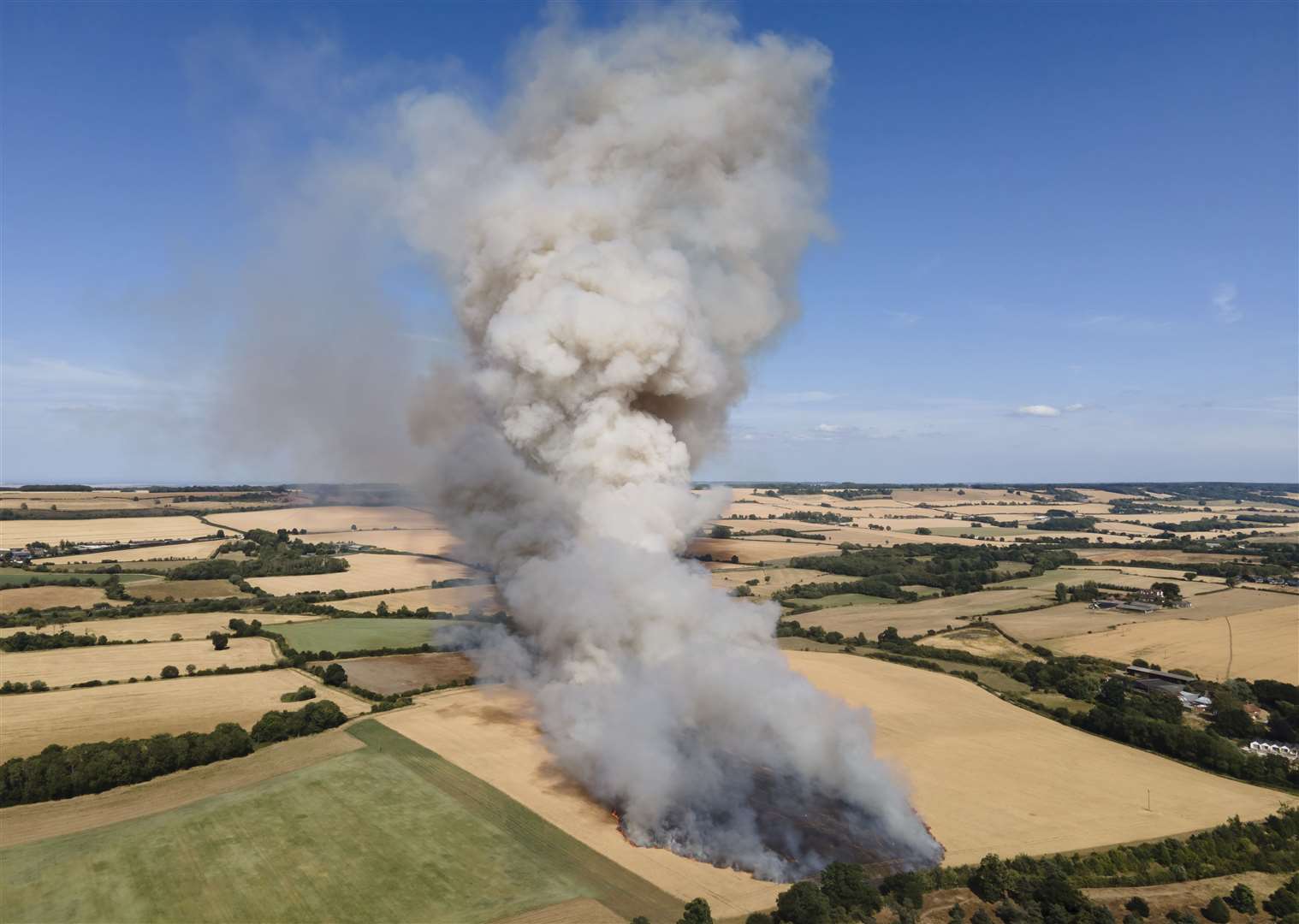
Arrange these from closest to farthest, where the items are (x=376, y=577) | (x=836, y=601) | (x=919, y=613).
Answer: (x=919, y=613) < (x=376, y=577) < (x=836, y=601)

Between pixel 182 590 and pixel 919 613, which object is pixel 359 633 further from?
pixel 919 613

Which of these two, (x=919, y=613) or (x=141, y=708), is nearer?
(x=141, y=708)

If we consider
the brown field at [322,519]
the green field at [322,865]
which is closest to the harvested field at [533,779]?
the green field at [322,865]

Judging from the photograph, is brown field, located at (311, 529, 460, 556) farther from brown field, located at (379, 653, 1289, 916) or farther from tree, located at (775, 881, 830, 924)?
tree, located at (775, 881, 830, 924)

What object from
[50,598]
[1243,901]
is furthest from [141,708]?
[1243,901]

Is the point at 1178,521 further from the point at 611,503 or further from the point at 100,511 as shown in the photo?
the point at 100,511

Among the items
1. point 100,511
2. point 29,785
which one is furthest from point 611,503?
point 100,511
